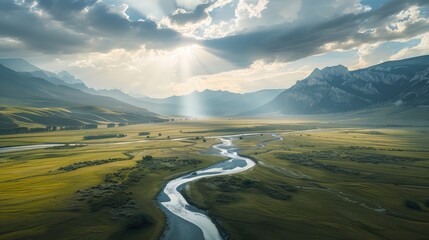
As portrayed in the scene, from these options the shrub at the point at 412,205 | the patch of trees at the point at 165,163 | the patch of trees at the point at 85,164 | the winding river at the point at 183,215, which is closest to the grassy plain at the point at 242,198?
the patch of trees at the point at 165,163

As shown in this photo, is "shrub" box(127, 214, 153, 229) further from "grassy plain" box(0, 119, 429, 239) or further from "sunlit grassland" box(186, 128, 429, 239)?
"sunlit grassland" box(186, 128, 429, 239)

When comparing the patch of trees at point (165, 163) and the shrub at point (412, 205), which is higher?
the patch of trees at point (165, 163)

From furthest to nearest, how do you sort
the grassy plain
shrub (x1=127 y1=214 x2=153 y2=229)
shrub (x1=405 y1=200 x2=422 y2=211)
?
shrub (x1=405 y1=200 x2=422 y2=211) → shrub (x1=127 y1=214 x2=153 y2=229) → the grassy plain

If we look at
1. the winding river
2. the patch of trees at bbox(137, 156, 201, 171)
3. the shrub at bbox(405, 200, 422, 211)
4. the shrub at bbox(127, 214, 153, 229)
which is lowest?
the shrub at bbox(405, 200, 422, 211)

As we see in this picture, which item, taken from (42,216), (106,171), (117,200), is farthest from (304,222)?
(106,171)

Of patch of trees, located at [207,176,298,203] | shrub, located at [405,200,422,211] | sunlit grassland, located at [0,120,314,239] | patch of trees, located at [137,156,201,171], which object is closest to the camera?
sunlit grassland, located at [0,120,314,239]

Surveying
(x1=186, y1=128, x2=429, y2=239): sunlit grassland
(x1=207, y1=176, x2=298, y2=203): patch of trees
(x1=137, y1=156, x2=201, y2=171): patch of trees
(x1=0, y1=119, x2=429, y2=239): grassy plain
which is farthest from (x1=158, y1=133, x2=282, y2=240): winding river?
(x1=137, y1=156, x2=201, y2=171): patch of trees

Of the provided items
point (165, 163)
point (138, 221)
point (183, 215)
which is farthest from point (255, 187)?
point (165, 163)

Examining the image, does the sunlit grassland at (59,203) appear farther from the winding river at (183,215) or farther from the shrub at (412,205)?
the shrub at (412,205)

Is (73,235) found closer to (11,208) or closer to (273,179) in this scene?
(11,208)
